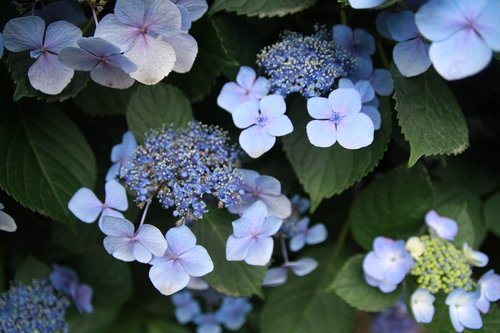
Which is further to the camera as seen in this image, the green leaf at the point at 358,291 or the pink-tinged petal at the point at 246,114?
the green leaf at the point at 358,291

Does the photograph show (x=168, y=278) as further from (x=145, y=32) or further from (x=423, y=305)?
(x=423, y=305)

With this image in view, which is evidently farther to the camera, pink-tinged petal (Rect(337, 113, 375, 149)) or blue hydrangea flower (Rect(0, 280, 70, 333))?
blue hydrangea flower (Rect(0, 280, 70, 333))

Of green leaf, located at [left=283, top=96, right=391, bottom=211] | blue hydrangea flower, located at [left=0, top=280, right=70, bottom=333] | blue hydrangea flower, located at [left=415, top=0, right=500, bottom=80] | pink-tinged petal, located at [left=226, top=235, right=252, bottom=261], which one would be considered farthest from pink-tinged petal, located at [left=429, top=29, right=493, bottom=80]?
blue hydrangea flower, located at [left=0, top=280, right=70, bottom=333]

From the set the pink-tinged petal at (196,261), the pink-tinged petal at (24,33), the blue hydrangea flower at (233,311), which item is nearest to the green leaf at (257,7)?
the pink-tinged petal at (24,33)

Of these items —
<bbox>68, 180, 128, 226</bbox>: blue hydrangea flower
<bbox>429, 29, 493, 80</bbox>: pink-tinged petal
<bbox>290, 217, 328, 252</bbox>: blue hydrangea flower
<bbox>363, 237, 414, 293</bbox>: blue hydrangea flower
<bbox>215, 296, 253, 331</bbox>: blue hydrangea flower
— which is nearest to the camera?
<bbox>429, 29, 493, 80</bbox>: pink-tinged petal

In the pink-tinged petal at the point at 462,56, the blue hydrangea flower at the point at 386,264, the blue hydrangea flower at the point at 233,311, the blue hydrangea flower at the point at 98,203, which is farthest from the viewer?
the blue hydrangea flower at the point at 233,311

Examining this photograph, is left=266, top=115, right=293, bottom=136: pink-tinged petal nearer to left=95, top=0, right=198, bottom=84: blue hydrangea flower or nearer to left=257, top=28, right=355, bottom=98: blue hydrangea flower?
left=257, top=28, right=355, bottom=98: blue hydrangea flower

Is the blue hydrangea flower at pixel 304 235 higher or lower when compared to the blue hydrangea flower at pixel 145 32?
lower

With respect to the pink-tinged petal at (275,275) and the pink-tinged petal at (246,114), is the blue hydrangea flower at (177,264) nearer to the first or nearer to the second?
the pink-tinged petal at (246,114)
